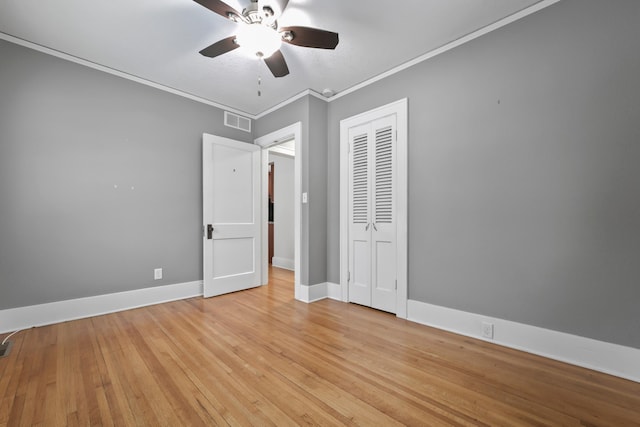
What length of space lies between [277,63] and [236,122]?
208cm

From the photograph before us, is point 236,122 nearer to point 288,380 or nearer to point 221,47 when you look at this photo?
point 221,47

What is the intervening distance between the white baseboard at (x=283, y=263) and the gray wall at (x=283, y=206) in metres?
0.05

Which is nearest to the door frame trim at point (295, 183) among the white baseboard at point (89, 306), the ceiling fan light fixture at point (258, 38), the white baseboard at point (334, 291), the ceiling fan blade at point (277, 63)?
the white baseboard at point (334, 291)

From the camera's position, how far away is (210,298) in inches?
142

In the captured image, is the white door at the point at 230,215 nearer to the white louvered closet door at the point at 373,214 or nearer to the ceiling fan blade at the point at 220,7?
the white louvered closet door at the point at 373,214

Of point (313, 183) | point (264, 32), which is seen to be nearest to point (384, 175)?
point (313, 183)

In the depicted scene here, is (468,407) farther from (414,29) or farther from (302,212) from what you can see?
(414,29)

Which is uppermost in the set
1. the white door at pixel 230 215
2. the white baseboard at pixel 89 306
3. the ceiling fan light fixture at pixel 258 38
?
the ceiling fan light fixture at pixel 258 38

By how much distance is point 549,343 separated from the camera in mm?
2037

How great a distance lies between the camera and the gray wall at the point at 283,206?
19.6 feet

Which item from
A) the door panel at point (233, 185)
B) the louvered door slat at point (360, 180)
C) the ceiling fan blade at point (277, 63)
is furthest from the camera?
the door panel at point (233, 185)

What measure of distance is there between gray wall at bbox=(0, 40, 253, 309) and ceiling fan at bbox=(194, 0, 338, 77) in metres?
1.78

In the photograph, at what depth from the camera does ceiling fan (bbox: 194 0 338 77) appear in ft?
5.99

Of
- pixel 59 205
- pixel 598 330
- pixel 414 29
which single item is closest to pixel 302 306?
pixel 598 330
